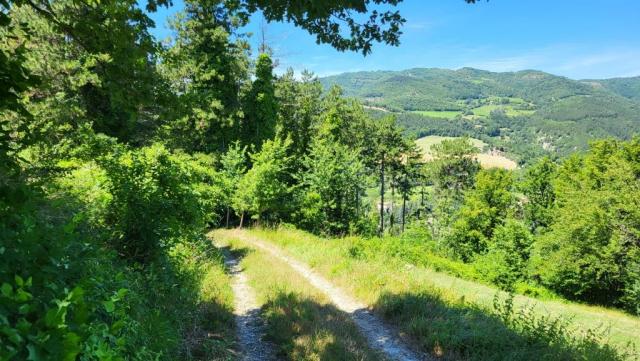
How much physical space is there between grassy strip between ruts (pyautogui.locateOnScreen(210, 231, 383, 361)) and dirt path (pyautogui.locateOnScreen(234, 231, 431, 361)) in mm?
386

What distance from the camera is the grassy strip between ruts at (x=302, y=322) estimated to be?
671 centimetres

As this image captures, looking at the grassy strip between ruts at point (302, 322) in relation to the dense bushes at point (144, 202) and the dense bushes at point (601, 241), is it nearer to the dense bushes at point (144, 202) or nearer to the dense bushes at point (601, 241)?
the dense bushes at point (144, 202)

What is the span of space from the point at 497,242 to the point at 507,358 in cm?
3223

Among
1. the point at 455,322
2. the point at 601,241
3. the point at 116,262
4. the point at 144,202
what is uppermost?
the point at 144,202

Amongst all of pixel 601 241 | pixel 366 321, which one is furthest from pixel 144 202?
pixel 601 241

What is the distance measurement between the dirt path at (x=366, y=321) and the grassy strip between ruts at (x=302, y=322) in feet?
1.27

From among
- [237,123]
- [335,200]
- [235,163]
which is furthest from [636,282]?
→ [237,123]

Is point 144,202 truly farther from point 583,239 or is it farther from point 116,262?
point 583,239

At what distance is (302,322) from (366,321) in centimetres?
200

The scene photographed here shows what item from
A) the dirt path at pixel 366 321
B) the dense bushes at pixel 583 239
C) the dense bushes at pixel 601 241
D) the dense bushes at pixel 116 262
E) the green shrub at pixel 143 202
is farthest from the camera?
the dense bushes at pixel 583 239

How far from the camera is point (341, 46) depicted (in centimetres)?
504

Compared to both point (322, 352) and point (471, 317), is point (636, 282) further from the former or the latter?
point (322, 352)

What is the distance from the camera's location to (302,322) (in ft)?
25.4

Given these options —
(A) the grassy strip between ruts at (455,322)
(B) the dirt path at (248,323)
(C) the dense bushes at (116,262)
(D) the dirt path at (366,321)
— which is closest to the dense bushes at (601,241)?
(A) the grassy strip between ruts at (455,322)
